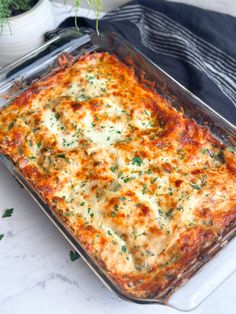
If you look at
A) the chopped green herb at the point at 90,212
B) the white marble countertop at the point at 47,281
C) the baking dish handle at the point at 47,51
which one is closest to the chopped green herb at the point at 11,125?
the baking dish handle at the point at 47,51

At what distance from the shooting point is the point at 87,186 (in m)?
2.68

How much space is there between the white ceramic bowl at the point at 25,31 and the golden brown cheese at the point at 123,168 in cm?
44

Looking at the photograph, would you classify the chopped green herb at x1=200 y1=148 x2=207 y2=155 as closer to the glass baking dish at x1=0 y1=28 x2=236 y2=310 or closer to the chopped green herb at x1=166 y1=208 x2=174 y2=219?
the glass baking dish at x1=0 y1=28 x2=236 y2=310

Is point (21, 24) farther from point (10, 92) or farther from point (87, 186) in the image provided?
point (87, 186)

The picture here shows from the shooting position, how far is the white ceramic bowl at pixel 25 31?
11.0 ft

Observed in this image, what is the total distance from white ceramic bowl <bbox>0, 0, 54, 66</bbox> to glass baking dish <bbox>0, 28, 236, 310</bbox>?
0.13 metres

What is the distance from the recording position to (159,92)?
3156 millimetres

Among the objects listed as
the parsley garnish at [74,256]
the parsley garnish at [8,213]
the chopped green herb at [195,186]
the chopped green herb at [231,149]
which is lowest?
the parsley garnish at [8,213]

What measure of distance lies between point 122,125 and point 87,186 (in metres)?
0.48

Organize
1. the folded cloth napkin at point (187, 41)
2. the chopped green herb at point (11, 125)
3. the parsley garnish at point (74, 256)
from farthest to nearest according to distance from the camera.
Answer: the folded cloth napkin at point (187, 41) < the chopped green herb at point (11, 125) < the parsley garnish at point (74, 256)

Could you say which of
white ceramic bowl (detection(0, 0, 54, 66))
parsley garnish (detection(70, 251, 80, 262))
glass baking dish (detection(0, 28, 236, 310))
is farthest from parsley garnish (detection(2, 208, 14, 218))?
white ceramic bowl (detection(0, 0, 54, 66))

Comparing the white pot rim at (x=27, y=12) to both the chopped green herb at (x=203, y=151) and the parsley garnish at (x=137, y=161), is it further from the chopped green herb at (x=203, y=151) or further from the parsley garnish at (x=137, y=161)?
the chopped green herb at (x=203, y=151)

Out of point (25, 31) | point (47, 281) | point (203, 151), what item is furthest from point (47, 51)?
point (47, 281)

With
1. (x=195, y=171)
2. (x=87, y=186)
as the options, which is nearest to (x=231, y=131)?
(x=195, y=171)
